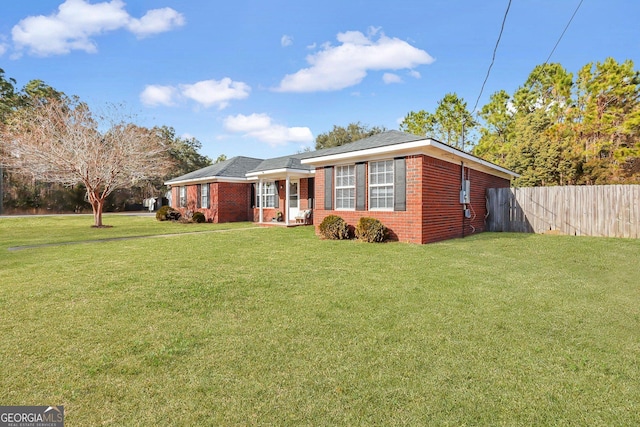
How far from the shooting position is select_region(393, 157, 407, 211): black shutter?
930 centimetres

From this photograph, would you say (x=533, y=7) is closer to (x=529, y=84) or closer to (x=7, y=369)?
(x=7, y=369)

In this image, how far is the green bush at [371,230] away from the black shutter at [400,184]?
74cm

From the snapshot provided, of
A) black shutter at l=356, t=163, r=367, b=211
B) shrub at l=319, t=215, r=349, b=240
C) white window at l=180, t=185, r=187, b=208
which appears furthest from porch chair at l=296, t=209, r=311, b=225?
white window at l=180, t=185, r=187, b=208


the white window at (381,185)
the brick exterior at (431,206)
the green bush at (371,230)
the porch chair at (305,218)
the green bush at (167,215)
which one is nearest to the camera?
the brick exterior at (431,206)

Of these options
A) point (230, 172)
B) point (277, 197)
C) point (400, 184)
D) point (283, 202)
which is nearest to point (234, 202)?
point (230, 172)

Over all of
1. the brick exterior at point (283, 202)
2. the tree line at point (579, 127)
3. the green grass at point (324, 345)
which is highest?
the tree line at point (579, 127)

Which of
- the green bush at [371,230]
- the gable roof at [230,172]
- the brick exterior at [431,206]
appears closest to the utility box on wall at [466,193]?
the brick exterior at [431,206]

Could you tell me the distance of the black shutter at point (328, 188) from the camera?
11180mm

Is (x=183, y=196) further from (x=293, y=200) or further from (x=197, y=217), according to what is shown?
(x=293, y=200)

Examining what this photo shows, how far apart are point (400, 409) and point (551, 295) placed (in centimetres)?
373

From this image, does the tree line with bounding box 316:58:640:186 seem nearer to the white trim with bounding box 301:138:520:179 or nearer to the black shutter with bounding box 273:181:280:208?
the white trim with bounding box 301:138:520:179

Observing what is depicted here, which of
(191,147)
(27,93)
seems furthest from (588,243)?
(27,93)

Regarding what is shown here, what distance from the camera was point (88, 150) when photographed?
1614 cm

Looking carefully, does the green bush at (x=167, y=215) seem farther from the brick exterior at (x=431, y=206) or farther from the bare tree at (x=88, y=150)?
the brick exterior at (x=431, y=206)
